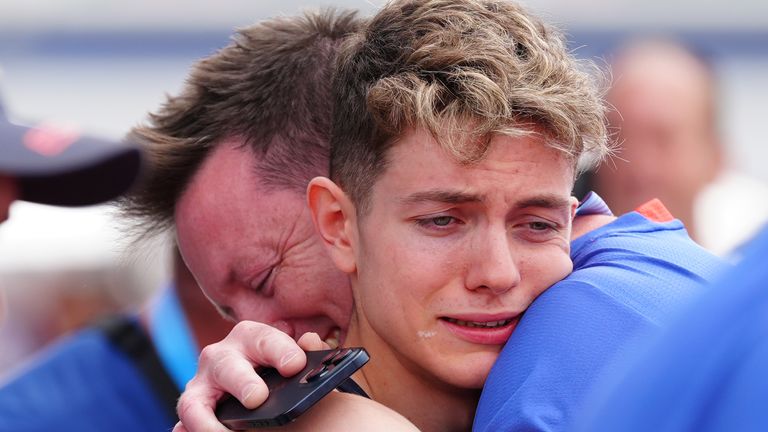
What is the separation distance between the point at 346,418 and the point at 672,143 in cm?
337

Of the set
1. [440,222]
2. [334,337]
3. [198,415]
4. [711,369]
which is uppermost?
[711,369]

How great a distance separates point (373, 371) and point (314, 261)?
13.8 inches

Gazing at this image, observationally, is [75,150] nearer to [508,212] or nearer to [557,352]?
[508,212]

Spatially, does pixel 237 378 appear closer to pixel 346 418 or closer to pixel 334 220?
pixel 346 418

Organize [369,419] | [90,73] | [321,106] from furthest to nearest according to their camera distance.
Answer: [90,73], [321,106], [369,419]

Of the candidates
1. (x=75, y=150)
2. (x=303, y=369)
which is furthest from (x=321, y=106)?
(x=303, y=369)

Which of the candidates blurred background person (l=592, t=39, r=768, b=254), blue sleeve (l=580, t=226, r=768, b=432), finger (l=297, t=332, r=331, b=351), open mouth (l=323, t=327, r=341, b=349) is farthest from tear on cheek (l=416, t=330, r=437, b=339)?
blurred background person (l=592, t=39, r=768, b=254)

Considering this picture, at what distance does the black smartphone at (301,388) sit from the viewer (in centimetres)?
159

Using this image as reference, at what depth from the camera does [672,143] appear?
15.5ft

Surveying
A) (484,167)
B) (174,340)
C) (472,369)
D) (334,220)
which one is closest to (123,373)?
(174,340)

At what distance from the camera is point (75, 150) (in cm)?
222

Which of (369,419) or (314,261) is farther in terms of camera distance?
(314,261)

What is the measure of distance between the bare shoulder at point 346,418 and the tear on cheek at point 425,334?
21 cm

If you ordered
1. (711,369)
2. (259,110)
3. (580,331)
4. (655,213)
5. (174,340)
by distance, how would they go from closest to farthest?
(711,369), (580,331), (655,213), (259,110), (174,340)
